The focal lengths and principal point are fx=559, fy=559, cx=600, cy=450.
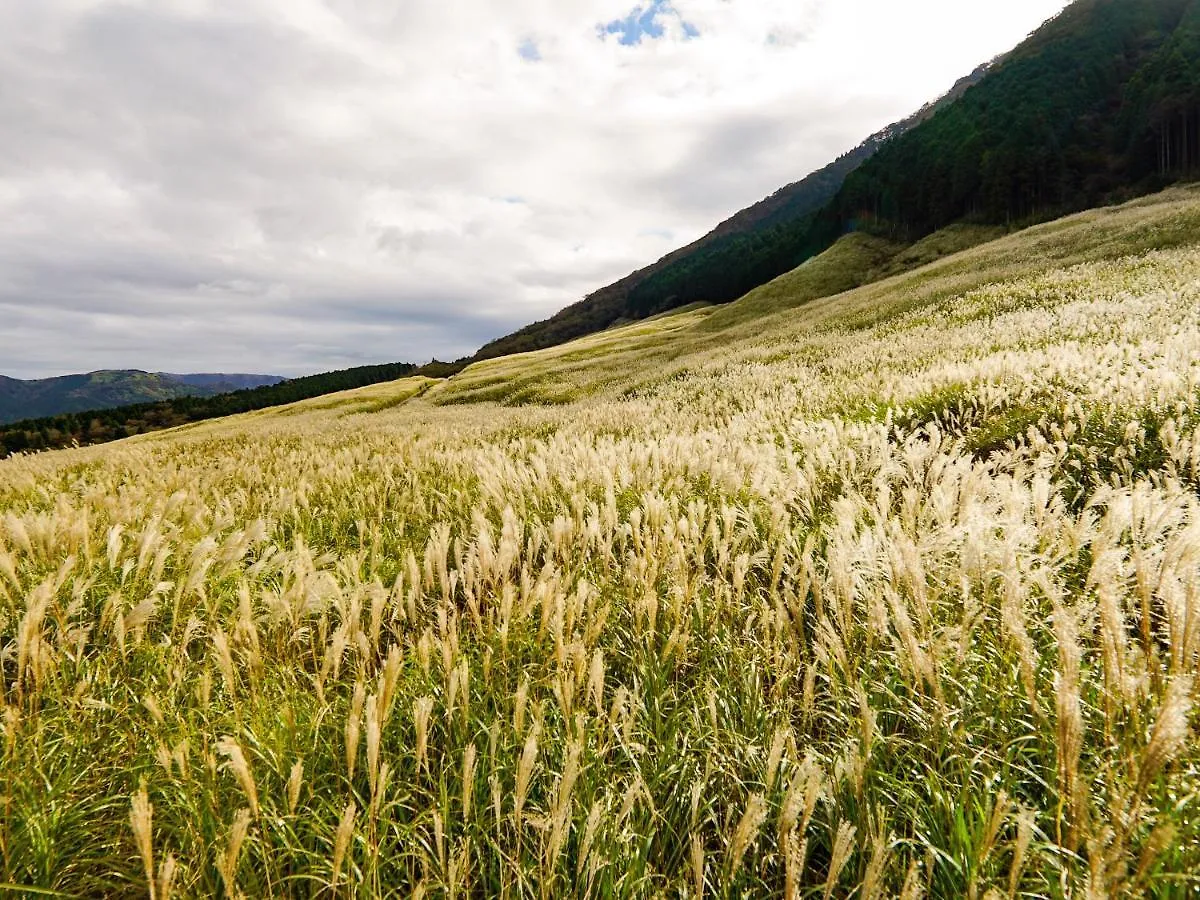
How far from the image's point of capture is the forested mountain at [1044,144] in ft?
268

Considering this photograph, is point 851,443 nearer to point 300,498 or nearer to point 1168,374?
point 1168,374

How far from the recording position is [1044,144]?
288 feet

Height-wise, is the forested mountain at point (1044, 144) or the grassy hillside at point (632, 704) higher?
the forested mountain at point (1044, 144)

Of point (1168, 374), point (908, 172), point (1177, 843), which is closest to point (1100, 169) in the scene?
point (908, 172)

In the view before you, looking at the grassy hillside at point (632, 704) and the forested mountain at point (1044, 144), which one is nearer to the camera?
the grassy hillside at point (632, 704)

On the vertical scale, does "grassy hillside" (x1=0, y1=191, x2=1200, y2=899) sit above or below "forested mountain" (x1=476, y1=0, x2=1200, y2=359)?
below

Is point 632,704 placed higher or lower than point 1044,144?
lower

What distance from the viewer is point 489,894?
1.50 meters

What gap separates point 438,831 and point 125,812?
47.4 inches

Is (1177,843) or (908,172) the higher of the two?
(908,172)

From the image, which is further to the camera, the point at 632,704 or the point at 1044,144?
the point at 1044,144

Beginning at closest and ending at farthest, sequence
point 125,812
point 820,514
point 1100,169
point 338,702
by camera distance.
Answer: point 125,812
point 338,702
point 820,514
point 1100,169

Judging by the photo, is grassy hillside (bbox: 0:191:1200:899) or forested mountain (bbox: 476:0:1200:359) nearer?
grassy hillside (bbox: 0:191:1200:899)

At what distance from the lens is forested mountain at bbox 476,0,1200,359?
81.8 meters
